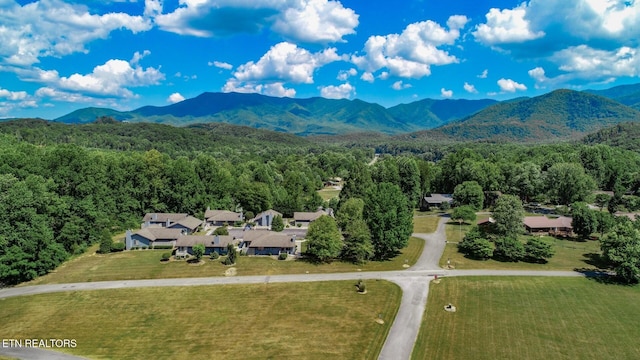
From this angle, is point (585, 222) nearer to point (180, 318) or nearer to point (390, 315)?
point (390, 315)

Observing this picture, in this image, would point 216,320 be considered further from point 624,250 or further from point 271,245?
point 624,250

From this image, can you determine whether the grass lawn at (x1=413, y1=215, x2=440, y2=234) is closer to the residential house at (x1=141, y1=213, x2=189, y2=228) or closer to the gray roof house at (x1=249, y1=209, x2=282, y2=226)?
the gray roof house at (x1=249, y1=209, x2=282, y2=226)

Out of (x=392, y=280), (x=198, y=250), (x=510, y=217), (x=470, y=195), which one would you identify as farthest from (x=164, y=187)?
(x=470, y=195)

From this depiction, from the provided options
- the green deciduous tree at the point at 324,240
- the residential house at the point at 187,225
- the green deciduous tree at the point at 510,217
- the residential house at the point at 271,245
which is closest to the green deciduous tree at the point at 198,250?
the residential house at the point at 271,245

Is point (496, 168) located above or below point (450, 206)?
above

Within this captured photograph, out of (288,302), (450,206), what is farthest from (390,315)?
(450,206)

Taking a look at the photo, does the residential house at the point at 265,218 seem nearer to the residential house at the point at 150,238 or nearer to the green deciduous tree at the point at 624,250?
the residential house at the point at 150,238
